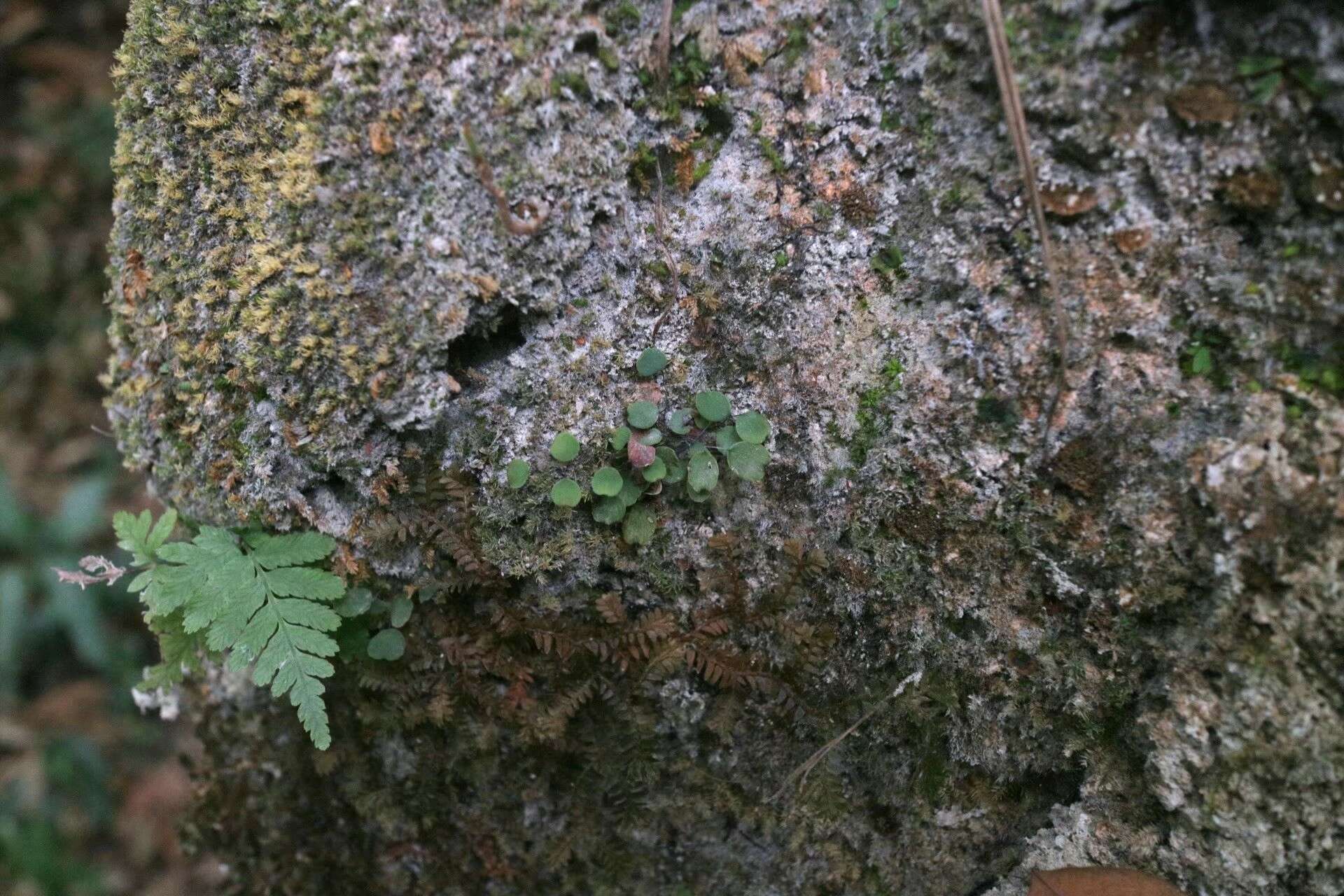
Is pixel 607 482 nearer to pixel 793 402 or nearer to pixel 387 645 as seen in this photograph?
pixel 793 402

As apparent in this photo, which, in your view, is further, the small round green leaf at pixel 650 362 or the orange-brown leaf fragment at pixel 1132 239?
the small round green leaf at pixel 650 362

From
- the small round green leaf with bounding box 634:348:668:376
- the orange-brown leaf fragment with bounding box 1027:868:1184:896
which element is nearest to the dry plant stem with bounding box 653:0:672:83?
the small round green leaf with bounding box 634:348:668:376

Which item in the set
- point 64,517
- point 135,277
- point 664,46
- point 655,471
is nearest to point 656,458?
point 655,471

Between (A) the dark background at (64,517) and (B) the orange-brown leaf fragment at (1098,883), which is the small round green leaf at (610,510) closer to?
→ (B) the orange-brown leaf fragment at (1098,883)

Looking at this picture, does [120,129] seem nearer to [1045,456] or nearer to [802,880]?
[1045,456]

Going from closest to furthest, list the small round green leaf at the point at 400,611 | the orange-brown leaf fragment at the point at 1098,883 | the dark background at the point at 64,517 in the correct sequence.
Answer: the orange-brown leaf fragment at the point at 1098,883 < the small round green leaf at the point at 400,611 < the dark background at the point at 64,517

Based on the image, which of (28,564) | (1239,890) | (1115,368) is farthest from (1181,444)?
(28,564)

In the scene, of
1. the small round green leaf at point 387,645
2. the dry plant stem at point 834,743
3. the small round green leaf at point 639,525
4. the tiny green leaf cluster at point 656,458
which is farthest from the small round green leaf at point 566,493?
the dry plant stem at point 834,743

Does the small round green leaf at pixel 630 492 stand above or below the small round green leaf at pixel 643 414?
below
